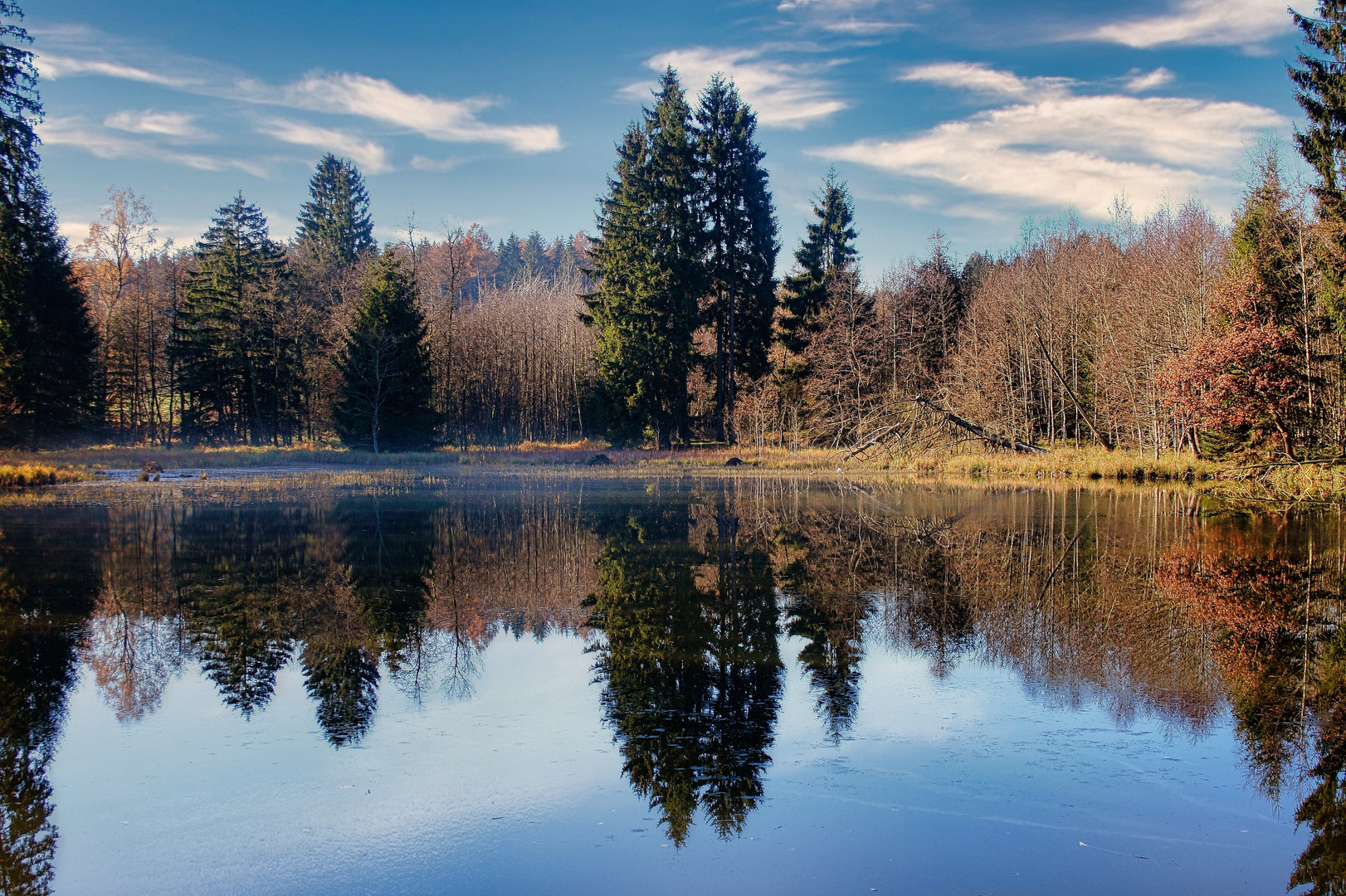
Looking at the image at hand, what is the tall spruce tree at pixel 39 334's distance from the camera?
111 ft

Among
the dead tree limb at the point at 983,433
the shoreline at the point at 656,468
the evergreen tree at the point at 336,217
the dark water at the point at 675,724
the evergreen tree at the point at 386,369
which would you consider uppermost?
the evergreen tree at the point at 336,217

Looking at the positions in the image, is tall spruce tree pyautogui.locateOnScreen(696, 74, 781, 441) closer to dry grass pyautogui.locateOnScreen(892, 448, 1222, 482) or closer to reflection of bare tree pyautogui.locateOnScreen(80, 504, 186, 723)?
dry grass pyautogui.locateOnScreen(892, 448, 1222, 482)

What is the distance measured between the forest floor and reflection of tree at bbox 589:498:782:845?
12.6 metres

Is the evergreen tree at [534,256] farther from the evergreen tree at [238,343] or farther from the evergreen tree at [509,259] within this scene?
the evergreen tree at [238,343]

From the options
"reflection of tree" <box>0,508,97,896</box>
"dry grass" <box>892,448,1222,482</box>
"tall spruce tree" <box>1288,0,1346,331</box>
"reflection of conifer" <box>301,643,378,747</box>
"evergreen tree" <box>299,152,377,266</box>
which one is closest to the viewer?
"reflection of tree" <box>0,508,97,896</box>

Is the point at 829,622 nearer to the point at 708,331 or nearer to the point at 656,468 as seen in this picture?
the point at 656,468

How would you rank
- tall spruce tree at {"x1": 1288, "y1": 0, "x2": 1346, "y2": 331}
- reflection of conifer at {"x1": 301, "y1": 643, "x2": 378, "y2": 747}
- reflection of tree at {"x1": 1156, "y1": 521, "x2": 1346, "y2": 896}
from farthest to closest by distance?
1. tall spruce tree at {"x1": 1288, "y1": 0, "x2": 1346, "y2": 331}
2. reflection of conifer at {"x1": 301, "y1": 643, "x2": 378, "y2": 747}
3. reflection of tree at {"x1": 1156, "y1": 521, "x2": 1346, "y2": 896}

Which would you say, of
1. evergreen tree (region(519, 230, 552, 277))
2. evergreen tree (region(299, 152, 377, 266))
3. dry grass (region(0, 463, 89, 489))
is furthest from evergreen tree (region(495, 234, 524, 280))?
dry grass (region(0, 463, 89, 489))

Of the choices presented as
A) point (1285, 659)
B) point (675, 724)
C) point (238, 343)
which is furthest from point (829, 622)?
point (238, 343)

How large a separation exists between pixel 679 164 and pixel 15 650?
3732 cm

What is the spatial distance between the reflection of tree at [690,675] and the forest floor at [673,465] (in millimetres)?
12570

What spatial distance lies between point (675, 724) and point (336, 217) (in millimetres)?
66065

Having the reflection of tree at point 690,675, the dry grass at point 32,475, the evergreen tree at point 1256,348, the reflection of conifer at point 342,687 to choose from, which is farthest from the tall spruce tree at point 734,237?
the reflection of conifer at point 342,687

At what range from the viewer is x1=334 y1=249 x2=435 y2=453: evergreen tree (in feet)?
132
